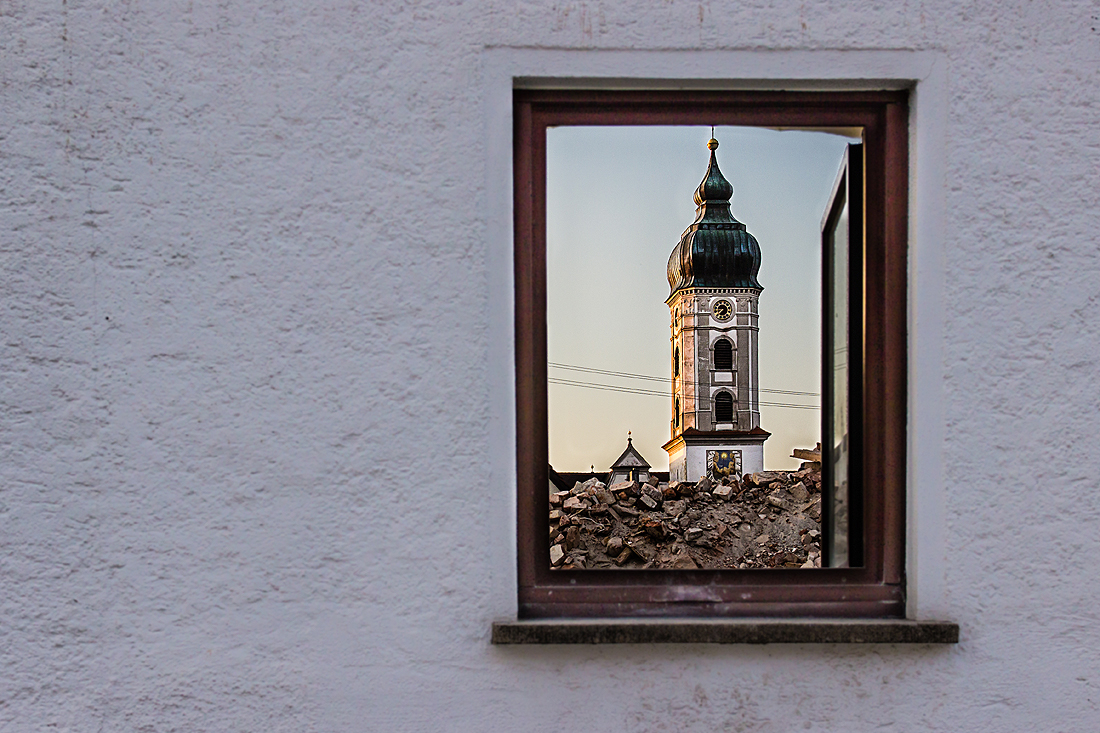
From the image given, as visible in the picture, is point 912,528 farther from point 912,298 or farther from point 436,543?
point 436,543

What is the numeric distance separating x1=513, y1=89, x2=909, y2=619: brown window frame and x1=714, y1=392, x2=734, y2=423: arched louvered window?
3080 cm

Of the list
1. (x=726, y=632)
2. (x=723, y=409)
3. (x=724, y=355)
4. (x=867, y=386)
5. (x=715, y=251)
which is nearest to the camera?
(x=726, y=632)

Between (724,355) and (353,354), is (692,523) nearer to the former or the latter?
(353,354)

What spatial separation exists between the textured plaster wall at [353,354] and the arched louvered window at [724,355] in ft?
103

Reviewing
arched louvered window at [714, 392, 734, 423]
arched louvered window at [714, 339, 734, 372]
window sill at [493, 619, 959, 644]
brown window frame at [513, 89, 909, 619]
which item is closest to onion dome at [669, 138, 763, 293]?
arched louvered window at [714, 339, 734, 372]

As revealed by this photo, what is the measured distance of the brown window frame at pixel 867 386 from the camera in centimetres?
238

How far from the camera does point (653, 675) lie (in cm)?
232

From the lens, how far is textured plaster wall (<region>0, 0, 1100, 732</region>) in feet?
7.57

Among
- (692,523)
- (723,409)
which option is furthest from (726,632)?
(723,409)

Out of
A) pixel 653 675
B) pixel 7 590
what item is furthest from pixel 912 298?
pixel 7 590

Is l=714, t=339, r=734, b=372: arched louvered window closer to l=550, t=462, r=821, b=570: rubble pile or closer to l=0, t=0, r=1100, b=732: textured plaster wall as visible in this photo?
l=550, t=462, r=821, b=570: rubble pile

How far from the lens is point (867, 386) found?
2432mm

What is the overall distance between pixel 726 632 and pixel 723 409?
1234 inches

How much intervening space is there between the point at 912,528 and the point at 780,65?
4.62 feet
